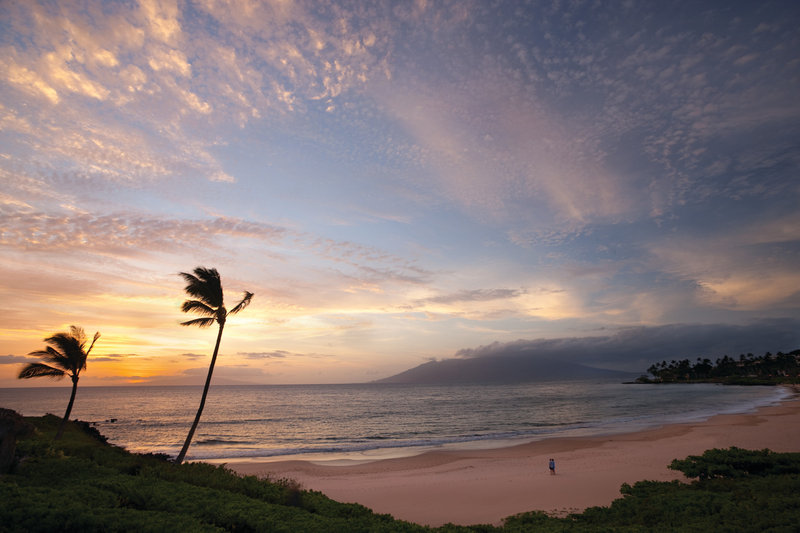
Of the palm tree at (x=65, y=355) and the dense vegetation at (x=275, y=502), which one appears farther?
the palm tree at (x=65, y=355)

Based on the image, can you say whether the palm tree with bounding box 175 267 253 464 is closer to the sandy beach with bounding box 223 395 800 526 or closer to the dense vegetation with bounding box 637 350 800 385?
the sandy beach with bounding box 223 395 800 526

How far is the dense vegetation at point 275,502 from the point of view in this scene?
8.05m

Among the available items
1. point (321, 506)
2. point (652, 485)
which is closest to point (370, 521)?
point (321, 506)

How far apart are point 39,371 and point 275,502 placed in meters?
24.1

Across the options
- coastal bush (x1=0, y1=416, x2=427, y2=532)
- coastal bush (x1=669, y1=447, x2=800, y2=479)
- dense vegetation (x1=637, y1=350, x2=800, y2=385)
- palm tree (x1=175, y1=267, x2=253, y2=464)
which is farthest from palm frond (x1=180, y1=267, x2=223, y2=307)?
dense vegetation (x1=637, y1=350, x2=800, y2=385)

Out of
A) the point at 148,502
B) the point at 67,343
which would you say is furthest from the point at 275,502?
the point at 67,343

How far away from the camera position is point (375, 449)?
38.2 meters

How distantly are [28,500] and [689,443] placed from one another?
40.3 metres

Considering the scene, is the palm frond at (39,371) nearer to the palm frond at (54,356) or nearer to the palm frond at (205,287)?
the palm frond at (54,356)

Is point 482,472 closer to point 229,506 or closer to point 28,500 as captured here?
point 229,506

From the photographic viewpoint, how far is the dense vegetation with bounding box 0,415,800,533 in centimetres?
805

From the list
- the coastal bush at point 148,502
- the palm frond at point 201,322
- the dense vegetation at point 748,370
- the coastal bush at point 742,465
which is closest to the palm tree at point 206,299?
the palm frond at point 201,322

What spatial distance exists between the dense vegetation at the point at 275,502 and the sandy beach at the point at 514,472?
442cm

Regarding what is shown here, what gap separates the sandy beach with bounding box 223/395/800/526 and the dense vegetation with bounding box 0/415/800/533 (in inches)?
174
